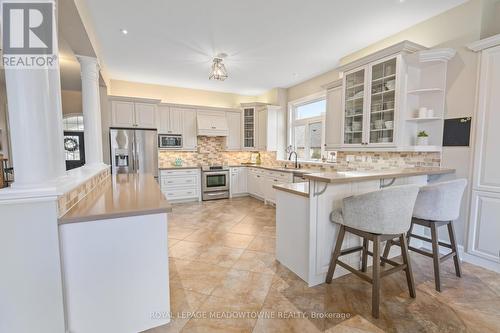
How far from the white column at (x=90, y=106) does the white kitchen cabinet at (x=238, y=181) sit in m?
3.29

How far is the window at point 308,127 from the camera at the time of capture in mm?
4922

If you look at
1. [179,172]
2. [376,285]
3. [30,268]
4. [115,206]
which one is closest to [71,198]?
[115,206]

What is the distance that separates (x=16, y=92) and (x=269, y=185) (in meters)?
4.28

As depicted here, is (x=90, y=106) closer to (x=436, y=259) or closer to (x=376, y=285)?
(x=376, y=285)

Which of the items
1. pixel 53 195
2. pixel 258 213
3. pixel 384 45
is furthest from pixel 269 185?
pixel 53 195

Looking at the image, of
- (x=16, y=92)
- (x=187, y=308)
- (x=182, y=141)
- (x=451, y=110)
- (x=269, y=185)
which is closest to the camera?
(x=16, y=92)

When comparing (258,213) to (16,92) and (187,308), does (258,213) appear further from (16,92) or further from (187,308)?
(16,92)

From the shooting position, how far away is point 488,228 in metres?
2.41

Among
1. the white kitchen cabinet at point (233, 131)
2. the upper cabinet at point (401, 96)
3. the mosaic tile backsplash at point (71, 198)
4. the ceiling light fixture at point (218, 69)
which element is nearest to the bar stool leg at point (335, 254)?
the upper cabinet at point (401, 96)

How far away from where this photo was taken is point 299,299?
6.35 feet

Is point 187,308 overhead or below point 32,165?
below

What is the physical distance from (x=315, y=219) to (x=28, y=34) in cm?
236

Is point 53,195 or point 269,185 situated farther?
point 269,185

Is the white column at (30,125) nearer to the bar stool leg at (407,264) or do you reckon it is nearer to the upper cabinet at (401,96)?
the bar stool leg at (407,264)
